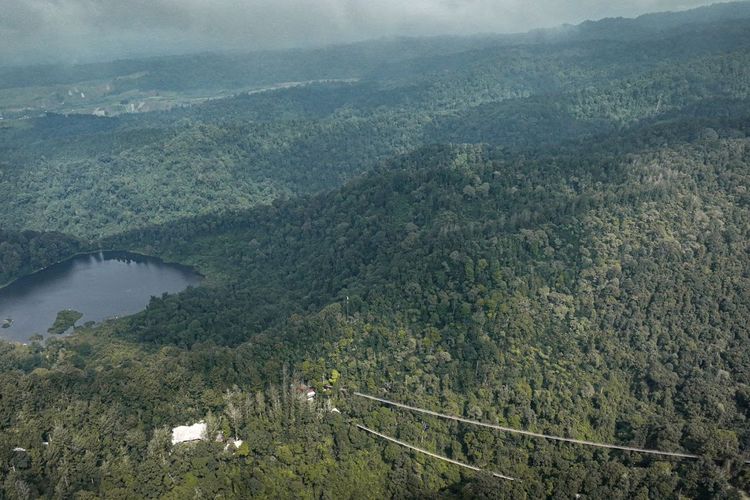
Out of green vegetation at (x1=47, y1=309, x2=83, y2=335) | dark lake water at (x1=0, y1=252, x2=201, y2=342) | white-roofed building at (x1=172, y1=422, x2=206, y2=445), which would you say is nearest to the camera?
white-roofed building at (x1=172, y1=422, x2=206, y2=445)

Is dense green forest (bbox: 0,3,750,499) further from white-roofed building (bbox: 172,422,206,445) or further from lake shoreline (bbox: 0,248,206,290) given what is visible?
lake shoreline (bbox: 0,248,206,290)

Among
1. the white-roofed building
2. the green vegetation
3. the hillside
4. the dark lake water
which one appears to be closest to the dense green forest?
the white-roofed building

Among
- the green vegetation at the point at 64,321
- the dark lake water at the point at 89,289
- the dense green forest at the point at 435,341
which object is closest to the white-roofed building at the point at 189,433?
the dense green forest at the point at 435,341

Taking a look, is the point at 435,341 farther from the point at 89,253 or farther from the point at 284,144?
the point at 284,144

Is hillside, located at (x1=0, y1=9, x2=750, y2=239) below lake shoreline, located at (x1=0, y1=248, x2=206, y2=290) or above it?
above

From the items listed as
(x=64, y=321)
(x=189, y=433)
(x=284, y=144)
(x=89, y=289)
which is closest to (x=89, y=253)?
(x=89, y=289)
